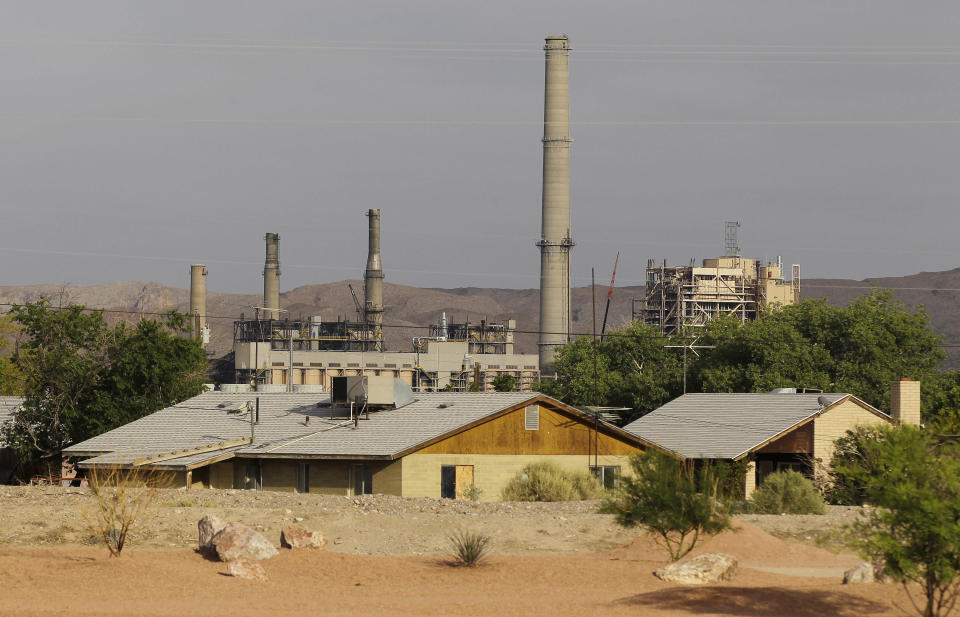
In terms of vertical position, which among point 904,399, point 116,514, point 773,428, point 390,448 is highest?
point 904,399

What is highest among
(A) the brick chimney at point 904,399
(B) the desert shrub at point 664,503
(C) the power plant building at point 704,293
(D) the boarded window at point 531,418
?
(C) the power plant building at point 704,293

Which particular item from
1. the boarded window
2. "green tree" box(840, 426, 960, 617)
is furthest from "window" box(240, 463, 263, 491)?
"green tree" box(840, 426, 960, 617)

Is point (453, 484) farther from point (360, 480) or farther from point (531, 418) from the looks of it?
point (531, 418)

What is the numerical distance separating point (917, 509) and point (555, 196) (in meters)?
99.1

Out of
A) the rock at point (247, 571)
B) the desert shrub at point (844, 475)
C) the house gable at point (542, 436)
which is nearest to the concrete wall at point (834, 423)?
the desert shrub at point (844, 475)

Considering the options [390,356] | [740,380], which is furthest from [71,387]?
[390,356]

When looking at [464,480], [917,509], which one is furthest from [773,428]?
[917,509]

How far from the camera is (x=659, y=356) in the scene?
90812 millimetres

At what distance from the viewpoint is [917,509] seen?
58.1ft

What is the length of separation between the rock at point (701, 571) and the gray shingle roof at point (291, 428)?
17136 millimetres

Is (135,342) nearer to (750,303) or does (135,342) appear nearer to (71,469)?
(71,469)

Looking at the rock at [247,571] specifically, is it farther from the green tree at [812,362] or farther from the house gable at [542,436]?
the green tree at [812,362]

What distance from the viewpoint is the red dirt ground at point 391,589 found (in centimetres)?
2030

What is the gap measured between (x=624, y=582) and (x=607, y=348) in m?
71.2
